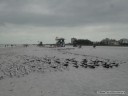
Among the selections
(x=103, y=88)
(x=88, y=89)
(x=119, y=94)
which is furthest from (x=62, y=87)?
(x=119, y=94)

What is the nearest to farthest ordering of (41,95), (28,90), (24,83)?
1. (41,95)
2. (28,90)
3. (24,83)

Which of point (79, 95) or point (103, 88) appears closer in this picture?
point (79, 95)

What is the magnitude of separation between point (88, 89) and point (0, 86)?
5991 mm

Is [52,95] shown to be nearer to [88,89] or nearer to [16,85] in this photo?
[88,89]

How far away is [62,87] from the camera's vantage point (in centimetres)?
1128

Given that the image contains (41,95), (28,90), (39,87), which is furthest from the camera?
(39,87)

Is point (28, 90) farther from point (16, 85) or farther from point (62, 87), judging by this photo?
point (62, 87)

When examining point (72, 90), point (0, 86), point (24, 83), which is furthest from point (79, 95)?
point (0, 86)

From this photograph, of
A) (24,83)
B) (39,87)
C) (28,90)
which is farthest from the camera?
(24,83)

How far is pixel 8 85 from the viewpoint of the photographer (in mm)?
11461

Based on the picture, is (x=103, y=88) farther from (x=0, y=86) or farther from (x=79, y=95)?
(x=0, y=86)

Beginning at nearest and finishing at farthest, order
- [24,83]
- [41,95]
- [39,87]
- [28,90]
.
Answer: [41,95] → [28,90] → [39,87] → [24,83]

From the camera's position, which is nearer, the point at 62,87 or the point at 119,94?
the point at 119,94

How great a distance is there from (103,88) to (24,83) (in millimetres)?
5693
